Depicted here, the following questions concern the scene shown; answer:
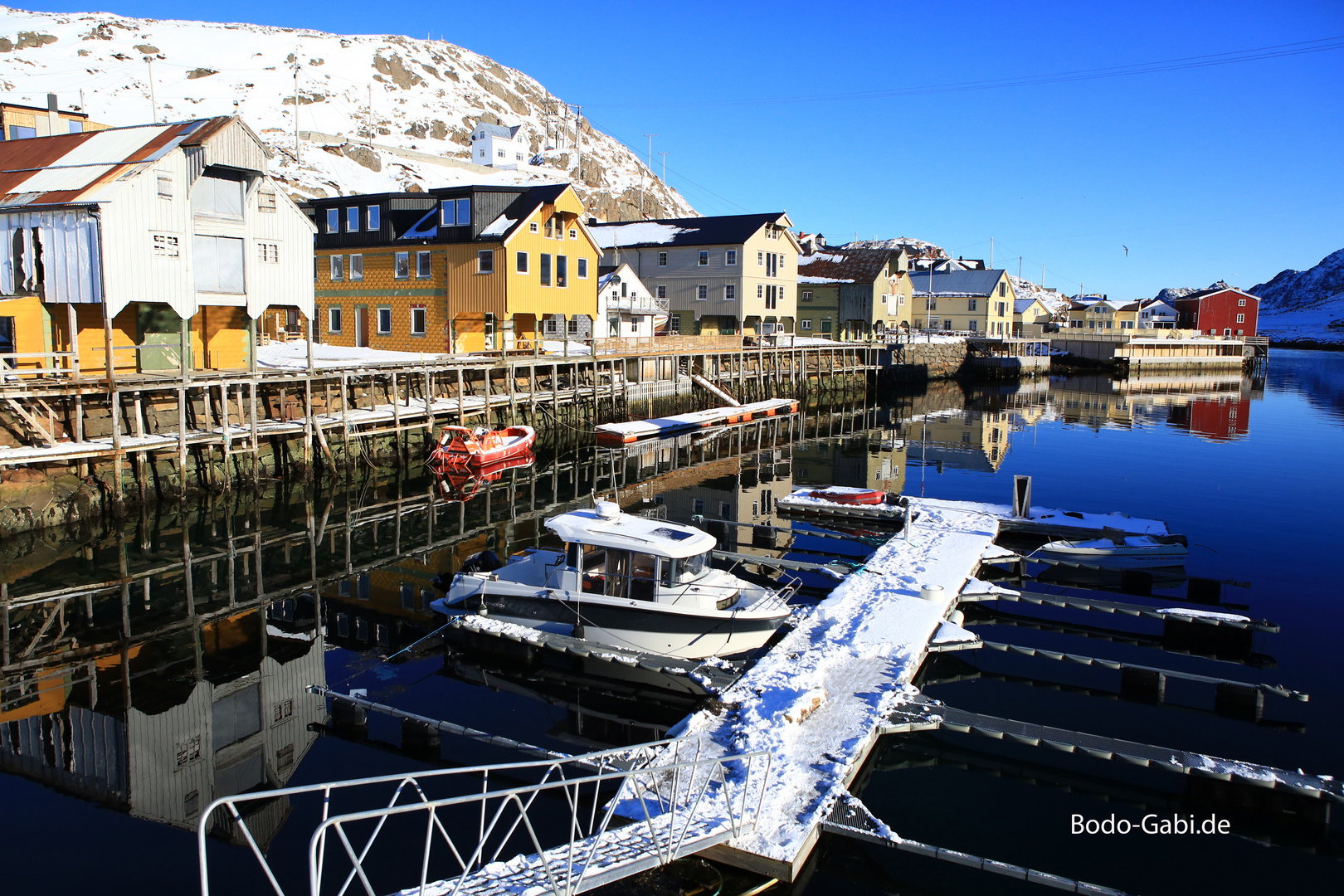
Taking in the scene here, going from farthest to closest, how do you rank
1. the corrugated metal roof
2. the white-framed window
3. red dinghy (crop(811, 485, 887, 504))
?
the white-framed window, red dinghy (crop(811, 485, 887, 504)), the corrugated metal roof

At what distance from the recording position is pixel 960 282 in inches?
4090

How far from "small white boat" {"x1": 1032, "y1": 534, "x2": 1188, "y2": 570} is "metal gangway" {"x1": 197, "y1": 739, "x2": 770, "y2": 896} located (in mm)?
14126

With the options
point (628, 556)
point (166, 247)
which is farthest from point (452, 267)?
point (628, 556)

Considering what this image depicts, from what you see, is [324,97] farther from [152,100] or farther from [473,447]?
[473,447]

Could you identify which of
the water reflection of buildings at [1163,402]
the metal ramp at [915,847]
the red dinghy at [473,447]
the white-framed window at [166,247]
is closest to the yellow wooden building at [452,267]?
the red dinghy at [473,447]

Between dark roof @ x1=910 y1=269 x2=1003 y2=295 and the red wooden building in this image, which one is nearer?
dark roof @ x1=910 y1=269 x2=1003 y2=295

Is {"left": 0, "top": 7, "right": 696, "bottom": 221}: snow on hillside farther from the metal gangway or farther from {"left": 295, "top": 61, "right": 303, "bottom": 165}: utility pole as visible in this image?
the metal gangway

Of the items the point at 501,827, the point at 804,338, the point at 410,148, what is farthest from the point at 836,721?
the point at 410,148

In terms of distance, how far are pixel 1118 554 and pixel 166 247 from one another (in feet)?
94.9

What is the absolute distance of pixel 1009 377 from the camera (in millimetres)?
88875

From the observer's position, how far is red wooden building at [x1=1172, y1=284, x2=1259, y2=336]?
120500 mm

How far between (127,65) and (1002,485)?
155495 millimetres

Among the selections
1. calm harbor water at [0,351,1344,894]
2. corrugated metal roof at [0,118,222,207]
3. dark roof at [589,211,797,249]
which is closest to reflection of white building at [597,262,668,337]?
dark roof at [589,211,797,249]

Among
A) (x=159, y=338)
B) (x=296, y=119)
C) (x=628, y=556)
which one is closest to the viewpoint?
(x=628, y=556)
